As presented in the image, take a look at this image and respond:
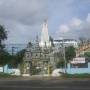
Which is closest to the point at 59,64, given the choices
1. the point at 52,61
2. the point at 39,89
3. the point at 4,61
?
the point at 52,61

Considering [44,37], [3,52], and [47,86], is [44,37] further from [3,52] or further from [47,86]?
[47,86]

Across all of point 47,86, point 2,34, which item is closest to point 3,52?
point 2,34

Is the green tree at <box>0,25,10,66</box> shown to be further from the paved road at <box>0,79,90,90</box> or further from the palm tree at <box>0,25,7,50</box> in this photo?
the paved road at <box>0,79,90,90</box>

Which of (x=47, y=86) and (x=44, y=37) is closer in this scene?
(x=47, y=86)

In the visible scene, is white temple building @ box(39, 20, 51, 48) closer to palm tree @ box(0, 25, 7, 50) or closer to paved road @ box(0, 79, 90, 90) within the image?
palm tree @ box(0, 25, 7, 50)

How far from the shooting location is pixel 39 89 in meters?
24.9

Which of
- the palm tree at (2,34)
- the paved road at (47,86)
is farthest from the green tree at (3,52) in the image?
the paved road at (47,86)

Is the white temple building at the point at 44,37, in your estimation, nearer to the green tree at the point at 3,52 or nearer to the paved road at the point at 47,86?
the green tree at the point at 3,52

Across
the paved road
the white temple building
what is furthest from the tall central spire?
the paved road

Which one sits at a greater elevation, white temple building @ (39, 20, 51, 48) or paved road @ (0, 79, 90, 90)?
white temple building @ (39, 20, 51, 48)

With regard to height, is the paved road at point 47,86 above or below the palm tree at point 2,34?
below

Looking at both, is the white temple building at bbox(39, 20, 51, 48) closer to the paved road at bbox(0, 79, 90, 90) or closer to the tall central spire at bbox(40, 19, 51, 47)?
the tall central spire at bbox(40, 19, 51, 47)

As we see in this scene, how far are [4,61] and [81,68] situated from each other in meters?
20.2

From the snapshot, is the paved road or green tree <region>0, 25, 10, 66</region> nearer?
the paved road
